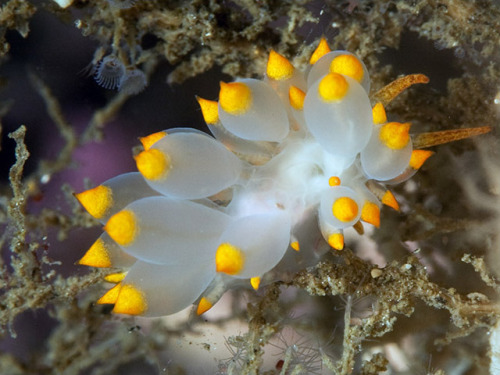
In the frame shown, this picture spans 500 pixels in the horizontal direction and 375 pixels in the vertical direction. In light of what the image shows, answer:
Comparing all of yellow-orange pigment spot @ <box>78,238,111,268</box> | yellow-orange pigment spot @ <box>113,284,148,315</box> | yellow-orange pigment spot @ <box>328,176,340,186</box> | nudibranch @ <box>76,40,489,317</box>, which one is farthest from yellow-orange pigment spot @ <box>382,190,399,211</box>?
yellow-orange pigment spot @ <box>78,238,111,268</box>

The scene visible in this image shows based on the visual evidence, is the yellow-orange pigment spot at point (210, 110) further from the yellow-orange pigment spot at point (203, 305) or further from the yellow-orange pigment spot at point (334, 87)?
the yellow-orange pigment spot at point (203, 305)

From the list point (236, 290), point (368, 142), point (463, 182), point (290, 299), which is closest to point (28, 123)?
point (236, 290)

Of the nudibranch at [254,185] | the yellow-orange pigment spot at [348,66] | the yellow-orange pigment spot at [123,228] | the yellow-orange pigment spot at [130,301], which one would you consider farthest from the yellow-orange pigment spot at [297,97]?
the yellow-orange pigment spot at [130,301]

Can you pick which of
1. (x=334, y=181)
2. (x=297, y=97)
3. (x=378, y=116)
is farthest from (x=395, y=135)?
(x=297, y=97)

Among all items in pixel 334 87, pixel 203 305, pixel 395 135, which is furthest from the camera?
pixel 203 305

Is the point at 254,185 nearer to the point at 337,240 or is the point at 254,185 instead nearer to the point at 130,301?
the point at 337,240

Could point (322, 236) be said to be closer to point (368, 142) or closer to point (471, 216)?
point (368, 142)

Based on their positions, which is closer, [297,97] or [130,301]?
[130,301]
